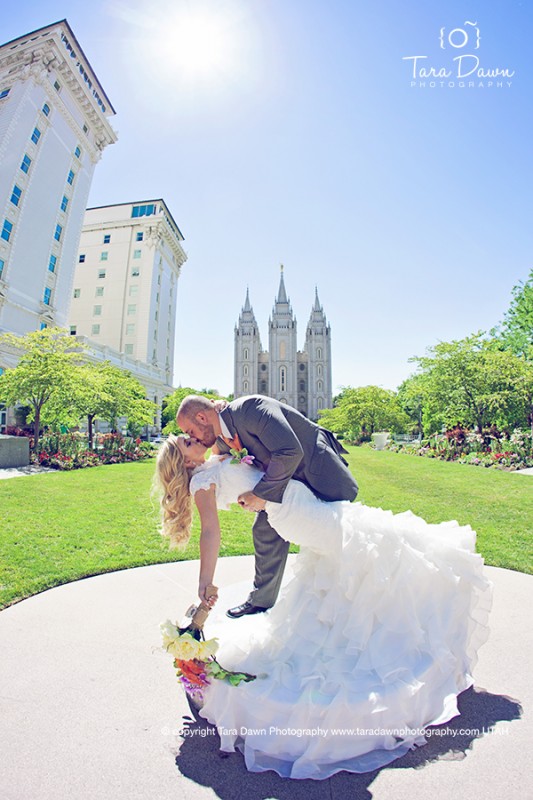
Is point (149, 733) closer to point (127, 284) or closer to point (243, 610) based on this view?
point (243, 610)

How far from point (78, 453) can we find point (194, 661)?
57.1 ft

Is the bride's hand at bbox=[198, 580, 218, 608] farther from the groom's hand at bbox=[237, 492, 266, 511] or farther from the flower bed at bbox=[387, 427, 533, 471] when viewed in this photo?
the flower bed at bbox=[387, 427, 533, 471]

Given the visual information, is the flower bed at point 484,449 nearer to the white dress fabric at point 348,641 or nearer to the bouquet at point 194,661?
the white dress fabric at point 348,641

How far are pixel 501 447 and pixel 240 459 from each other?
786 inches

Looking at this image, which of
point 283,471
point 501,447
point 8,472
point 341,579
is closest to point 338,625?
point 341,579

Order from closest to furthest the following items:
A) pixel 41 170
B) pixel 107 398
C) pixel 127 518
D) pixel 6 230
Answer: pixel 127 518, pixel 107 398, pixel 6 230, pixel 41 170

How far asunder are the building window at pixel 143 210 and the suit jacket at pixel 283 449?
6419 cm

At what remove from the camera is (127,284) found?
184 ft

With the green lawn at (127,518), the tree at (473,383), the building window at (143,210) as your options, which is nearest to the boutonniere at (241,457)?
the green lawn at (127,518)

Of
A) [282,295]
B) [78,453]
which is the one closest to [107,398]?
[78,453]

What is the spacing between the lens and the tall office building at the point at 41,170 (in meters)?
30.1

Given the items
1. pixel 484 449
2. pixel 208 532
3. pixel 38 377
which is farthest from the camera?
A: pixel 484 449

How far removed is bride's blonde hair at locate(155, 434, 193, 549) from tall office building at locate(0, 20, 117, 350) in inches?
1161

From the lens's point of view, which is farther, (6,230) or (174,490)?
(6,230)
